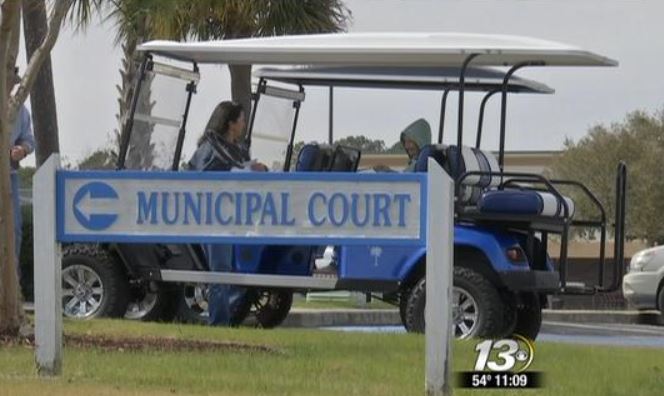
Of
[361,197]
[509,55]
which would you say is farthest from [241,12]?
[361,197]

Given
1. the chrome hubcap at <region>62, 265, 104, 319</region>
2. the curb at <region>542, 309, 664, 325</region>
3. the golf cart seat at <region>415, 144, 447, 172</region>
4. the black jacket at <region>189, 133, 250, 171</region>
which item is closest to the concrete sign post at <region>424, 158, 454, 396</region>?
the golf cart seat at <region>415, 144, 447, 172</region>

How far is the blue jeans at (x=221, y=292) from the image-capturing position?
12234mm

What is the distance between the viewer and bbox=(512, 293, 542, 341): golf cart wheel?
12.5 meters

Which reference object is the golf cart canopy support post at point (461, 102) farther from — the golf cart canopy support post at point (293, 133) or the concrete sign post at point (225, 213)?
the concrete sign post at point (225, 213)

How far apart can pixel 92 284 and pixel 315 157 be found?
7.19 feet

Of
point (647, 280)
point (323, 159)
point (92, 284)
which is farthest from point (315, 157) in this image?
point (647, 280)

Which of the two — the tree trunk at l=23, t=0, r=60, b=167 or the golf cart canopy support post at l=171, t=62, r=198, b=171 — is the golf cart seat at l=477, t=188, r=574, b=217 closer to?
the golf cart canopy support post at l=171, t=62, r=198, b=171

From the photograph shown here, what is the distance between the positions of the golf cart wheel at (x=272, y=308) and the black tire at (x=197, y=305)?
533 mm

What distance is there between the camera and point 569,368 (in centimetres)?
945

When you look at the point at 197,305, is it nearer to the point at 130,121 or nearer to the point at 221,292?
the point at 221,292

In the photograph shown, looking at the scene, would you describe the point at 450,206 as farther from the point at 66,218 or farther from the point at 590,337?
the point at 590,337

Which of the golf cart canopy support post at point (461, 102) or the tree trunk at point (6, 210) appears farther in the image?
the golf cart canopy support post at point (461, 102)

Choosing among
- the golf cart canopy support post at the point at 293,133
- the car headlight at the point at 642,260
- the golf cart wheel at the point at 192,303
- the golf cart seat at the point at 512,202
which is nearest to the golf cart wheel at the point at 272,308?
the golf cart wheel at the point at 192,303

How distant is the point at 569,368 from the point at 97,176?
318 cm
